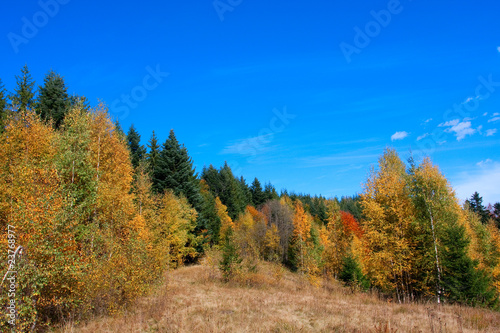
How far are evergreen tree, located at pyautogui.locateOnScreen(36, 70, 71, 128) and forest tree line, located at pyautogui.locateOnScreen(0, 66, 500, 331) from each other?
13 centimetres

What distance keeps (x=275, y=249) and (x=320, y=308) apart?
41.7 meters

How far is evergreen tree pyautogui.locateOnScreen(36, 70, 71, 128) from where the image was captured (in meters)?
28.1

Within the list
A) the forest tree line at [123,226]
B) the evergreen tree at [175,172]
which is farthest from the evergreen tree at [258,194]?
the evergreen tree at [175,172]

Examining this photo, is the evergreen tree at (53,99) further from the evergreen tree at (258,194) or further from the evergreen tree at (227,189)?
the evergreen tree at (258,194)

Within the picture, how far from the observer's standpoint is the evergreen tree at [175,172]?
36.9 metres

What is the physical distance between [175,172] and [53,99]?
53.8 ft

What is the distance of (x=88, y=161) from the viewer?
1717cm

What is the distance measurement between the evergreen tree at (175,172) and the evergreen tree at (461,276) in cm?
2974

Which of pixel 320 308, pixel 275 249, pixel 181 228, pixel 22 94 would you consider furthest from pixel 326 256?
pixel 22 94

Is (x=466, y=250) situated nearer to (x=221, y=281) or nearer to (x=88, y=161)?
(x=221, y=281)

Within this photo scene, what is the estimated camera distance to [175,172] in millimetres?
37562
